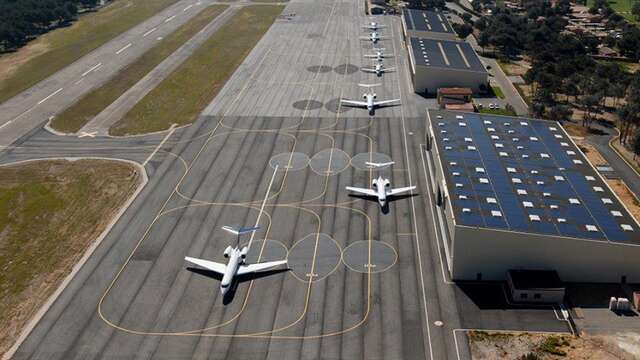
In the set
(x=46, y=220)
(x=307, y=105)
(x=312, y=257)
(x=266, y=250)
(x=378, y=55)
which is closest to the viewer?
(x=312, y=257)

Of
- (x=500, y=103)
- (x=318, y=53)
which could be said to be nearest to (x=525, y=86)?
(x=500, y=103)

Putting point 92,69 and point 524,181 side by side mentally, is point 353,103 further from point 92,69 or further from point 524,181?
point 92,69

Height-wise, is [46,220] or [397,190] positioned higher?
[397,190]

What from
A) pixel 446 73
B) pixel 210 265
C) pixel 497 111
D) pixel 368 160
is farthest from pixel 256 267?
pixel 446 73

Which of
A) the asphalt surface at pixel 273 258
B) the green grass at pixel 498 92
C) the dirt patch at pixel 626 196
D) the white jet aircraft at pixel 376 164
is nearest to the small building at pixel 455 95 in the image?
the green grass at pixel 498 92

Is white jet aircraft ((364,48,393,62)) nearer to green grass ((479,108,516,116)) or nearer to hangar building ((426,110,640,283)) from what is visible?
green grass ((479,108,516,116))

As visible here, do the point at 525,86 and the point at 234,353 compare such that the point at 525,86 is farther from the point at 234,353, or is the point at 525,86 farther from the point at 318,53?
the point at 234,353
